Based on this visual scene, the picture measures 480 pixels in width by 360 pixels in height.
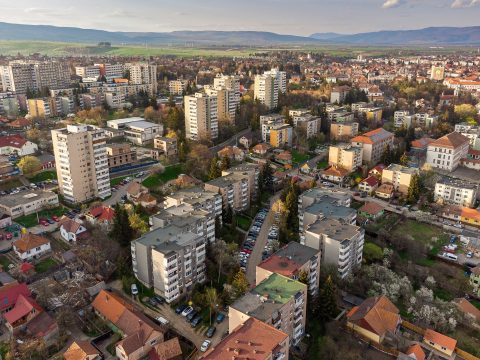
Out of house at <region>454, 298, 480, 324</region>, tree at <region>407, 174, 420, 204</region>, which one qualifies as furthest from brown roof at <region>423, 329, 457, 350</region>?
tree at <region>407, 174, 420, 204</region>

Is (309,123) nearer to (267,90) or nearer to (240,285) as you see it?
(267,90)

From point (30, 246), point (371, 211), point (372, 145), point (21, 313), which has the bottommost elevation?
point (371, 211)

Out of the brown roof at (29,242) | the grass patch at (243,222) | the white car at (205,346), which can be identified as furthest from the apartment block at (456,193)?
the brown roof at (29,242)

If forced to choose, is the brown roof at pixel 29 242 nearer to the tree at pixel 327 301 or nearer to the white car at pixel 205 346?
the white car at pixel 205 346

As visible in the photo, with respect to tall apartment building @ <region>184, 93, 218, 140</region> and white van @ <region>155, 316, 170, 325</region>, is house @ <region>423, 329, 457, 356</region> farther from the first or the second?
tall apartment building @ <region>184, 93, 218, 140</region>

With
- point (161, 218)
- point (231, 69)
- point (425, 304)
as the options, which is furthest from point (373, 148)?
point (231, 69)

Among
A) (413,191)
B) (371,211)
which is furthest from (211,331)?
(413,191)
